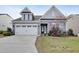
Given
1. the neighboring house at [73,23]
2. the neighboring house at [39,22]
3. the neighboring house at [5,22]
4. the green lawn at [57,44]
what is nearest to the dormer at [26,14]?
the neighboring house at [39,22]

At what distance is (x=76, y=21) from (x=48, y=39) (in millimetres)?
366

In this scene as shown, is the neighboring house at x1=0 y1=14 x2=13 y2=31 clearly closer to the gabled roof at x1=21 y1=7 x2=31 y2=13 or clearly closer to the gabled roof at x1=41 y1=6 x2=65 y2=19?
the gabled roof at x1=21 y1=7 x2=31 y2=13

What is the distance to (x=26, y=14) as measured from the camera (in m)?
3.47

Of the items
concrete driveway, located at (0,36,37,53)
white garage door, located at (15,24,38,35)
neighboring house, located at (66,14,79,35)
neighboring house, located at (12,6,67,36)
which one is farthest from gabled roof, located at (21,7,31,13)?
neighboring house, located at (66,14,79,35)

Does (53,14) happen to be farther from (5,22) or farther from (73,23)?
(5,22)

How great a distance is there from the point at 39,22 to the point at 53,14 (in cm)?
18

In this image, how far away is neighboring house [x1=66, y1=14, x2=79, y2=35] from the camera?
3.45 m

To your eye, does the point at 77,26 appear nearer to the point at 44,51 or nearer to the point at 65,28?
the point at 65,28

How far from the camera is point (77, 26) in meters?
3.44

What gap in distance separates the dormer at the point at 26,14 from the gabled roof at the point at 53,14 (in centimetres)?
14

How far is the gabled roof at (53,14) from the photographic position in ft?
11.3

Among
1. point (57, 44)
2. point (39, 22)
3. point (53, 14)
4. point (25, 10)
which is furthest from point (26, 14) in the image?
point (57, 44)

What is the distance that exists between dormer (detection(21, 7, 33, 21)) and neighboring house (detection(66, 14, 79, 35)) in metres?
0.41
